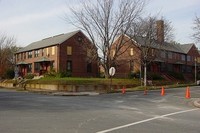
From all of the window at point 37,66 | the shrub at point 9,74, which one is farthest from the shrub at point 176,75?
the shrub at point 9,74

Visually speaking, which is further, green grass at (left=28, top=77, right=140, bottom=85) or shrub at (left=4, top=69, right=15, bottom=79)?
shrub at (left=4, top=69, right=15, bottom=79)

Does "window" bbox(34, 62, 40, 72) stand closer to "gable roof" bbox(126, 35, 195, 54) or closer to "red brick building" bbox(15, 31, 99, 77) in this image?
"red brick building" bbox(15, 31, 99, 77)

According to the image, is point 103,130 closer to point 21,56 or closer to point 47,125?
point 47,125

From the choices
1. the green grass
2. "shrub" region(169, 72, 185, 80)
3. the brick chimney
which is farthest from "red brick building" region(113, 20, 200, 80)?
the green grass

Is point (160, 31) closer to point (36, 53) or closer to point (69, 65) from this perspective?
point (69, 65)

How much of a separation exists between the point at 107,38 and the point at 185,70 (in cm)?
3420

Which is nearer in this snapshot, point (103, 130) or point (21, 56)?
point (103, 130)

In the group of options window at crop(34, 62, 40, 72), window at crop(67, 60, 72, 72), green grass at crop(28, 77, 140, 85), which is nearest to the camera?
green grass at crop(28, 77, 140, 85)

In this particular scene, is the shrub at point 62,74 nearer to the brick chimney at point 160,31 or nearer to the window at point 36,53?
the window at point 36,53

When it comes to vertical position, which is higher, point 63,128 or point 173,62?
point 173,62

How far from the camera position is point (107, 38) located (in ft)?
157

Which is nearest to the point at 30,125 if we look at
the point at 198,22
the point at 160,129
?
the point at 160,129

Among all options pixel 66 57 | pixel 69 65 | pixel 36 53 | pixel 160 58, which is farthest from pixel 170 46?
pixel 36 53

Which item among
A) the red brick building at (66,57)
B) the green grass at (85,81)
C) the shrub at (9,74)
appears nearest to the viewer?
the green grass at (85,81)
